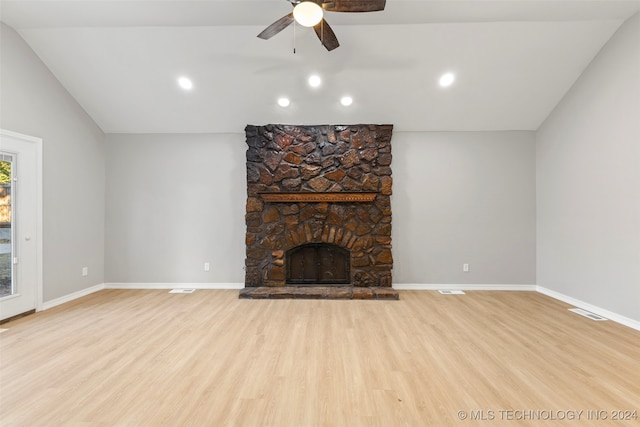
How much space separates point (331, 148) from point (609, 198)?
11.3 ft

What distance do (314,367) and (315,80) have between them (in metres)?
3.40

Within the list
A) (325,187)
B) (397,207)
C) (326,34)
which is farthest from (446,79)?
(325,187)

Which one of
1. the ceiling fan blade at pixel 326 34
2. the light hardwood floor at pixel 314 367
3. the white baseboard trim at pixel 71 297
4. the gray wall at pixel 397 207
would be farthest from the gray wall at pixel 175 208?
the ceiling fan blade at pixel 326 34

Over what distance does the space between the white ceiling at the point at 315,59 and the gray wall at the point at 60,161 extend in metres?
0.23

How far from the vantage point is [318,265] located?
4820 millimetres

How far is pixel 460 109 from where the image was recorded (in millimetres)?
4426

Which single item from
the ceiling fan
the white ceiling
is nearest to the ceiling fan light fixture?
the ceiling fan

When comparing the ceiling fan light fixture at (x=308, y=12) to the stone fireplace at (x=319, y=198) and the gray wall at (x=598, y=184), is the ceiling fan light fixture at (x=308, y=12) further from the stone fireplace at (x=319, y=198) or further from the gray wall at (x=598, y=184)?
the gray wall at (x=598, y=184)

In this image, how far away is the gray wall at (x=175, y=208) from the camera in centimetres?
483

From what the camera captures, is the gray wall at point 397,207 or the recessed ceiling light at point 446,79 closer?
the recessed ceiling light at point 446,79

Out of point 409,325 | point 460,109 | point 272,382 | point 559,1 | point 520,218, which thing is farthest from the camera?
point 520,218

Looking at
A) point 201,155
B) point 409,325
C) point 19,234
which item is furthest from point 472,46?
point 19,234

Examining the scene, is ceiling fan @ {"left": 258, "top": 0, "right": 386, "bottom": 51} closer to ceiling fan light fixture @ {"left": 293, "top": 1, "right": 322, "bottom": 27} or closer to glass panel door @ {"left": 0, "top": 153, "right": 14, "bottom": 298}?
ceiling fan light fixture @ {"left": 293, "top": 1, "right": 322, "bottom": 27}

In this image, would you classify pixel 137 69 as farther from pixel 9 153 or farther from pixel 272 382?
pixel 272 382
